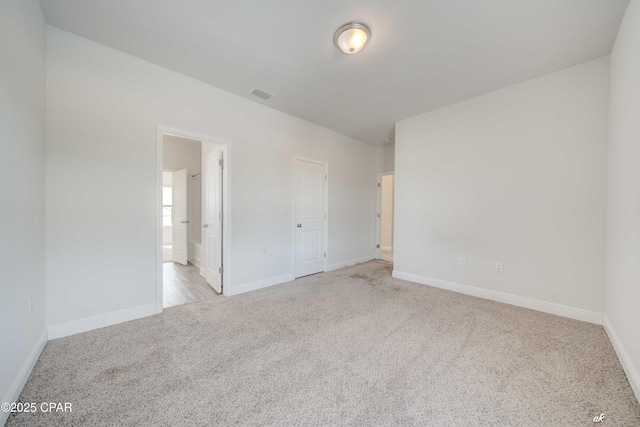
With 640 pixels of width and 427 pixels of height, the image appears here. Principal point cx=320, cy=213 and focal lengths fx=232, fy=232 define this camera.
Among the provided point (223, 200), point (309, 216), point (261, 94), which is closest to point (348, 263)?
point (309, 216)

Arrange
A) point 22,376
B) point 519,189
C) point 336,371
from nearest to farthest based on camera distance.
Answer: point 22,376
point 336,371
point 519,189

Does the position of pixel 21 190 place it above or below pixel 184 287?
above

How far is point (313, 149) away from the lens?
410 centimetres

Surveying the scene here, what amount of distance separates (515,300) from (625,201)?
1.51 metres

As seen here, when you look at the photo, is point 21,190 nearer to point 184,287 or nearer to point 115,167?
point 115,167

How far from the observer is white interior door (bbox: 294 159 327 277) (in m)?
3.91

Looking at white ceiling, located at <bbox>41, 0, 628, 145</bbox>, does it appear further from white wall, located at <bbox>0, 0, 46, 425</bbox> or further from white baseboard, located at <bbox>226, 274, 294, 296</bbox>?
white baseboard, located at <bbox>226, 274, 294, 296</bbox>

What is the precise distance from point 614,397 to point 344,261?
3.54 m

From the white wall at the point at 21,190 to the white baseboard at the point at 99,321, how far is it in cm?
13

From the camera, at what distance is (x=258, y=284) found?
3365mm

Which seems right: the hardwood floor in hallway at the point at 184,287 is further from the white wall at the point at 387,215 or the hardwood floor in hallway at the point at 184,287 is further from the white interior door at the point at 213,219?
the white wall at the point at 387,215

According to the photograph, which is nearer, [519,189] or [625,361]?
[625,361]

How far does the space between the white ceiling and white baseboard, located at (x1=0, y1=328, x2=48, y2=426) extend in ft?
8.49

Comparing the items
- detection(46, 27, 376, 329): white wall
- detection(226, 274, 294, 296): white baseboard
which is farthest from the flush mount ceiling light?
detection(226, 274, 294, 296): white baseboard
